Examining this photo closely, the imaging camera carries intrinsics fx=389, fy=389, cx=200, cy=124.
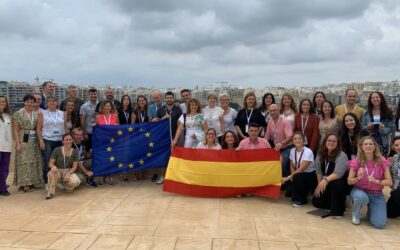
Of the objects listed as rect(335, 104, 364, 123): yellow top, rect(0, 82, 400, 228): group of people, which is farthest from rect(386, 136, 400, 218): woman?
rect(335, 104, 364, 123): yellow top

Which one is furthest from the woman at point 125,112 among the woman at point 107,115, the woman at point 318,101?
the woman at point 318,101

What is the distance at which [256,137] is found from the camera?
6.95 m

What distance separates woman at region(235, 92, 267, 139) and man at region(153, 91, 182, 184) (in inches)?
49.3

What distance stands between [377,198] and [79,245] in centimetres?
412

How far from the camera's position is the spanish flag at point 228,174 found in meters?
6.72

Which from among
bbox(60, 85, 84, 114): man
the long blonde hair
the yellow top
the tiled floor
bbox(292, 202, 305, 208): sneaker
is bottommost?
the tiled floor

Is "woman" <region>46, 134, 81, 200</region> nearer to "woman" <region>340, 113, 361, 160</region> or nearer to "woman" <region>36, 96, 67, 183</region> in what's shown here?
"woman" <region>36, 96, 67, 183</region>

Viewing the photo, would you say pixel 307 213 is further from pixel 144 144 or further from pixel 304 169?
pixel 144 144

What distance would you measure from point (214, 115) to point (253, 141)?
1.03m

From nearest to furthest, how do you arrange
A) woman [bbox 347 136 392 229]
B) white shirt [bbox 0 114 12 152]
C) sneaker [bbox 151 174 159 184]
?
woman [bbox 347 136 392 229]
white shirt [bbox 0 114 12 152]
sneaker [bbox 151 174 159 184]

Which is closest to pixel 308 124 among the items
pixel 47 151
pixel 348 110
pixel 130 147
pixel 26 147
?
pixel 348 110

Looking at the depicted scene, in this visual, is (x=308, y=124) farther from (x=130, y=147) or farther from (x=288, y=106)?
(x=130, y=147)

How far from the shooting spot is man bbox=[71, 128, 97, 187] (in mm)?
7379

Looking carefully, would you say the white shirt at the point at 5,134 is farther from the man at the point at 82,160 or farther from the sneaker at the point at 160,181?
the sneaker at the point at 160,181
